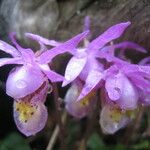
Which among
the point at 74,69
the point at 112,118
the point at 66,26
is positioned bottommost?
the point at 112,118

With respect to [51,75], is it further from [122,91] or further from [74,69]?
[122,91]

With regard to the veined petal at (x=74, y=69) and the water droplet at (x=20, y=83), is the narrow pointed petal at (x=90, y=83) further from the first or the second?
the water droplet at (x=20, y=83)

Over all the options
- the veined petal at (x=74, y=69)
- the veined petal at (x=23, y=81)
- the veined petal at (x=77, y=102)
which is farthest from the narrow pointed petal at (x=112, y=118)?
the veined petal at (x=23, y=81)

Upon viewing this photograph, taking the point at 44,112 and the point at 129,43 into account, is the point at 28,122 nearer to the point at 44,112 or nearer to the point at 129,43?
the point at 44,112

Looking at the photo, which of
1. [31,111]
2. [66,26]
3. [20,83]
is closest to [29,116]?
[31,111]

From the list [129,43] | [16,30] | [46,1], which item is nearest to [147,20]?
[129,43]
